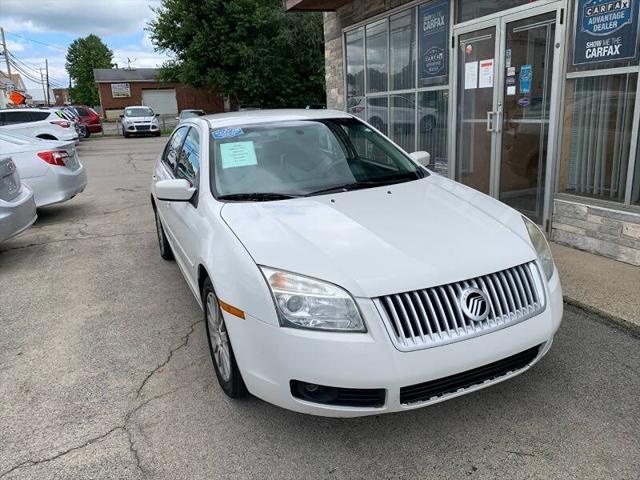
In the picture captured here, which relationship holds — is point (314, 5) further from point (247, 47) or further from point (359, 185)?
point (247, 47)

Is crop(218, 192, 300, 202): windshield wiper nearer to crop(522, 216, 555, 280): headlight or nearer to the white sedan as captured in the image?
the white sedan

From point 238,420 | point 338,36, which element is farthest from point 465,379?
point 338,36

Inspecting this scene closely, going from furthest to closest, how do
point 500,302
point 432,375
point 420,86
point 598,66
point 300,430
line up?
point 420,86 < point 598,66 < point 300,430 < point 500,302 < point 432,375

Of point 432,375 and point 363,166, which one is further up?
point 363,166

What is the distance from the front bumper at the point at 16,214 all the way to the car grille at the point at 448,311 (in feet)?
16.5

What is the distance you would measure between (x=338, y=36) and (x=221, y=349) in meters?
8.44

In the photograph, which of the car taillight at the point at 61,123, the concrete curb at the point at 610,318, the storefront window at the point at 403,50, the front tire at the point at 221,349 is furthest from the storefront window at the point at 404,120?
the car taillight at the point at 61,123

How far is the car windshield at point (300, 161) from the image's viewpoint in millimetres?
3488

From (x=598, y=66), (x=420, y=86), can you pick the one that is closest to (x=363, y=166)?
(x=598, y=66)

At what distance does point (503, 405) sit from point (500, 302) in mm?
700

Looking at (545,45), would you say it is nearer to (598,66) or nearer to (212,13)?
(598,66)

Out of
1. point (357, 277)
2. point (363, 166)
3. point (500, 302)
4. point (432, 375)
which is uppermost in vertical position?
point (363, 166)

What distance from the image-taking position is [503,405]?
2867 millimetres

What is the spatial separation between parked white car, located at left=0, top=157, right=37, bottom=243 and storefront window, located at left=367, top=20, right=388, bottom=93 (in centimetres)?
561
